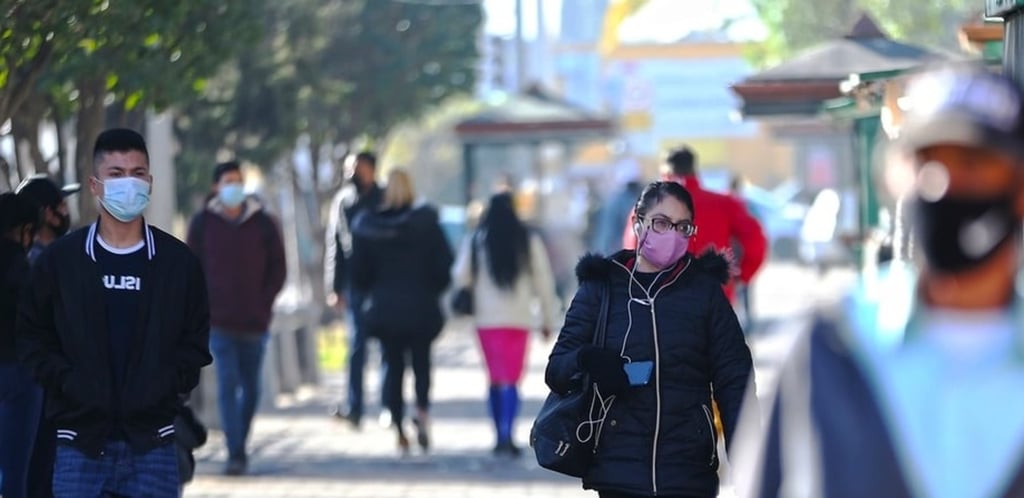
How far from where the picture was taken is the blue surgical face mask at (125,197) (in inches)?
280

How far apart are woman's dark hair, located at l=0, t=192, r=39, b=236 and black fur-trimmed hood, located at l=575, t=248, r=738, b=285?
2285 mm

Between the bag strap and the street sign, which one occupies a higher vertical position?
the street sign

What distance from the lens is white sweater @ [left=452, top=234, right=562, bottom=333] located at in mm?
13555

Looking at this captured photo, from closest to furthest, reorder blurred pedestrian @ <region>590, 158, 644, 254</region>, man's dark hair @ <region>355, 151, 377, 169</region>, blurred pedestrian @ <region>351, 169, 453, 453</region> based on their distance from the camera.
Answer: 1. blurred pedestrian @ <region>351, 169, 453, 453</region>
2. man's dark hair @ <region>355, 151, 377, 169</region>
3. blurred pedestrian @ <region>590, 158, 644, 254</region>

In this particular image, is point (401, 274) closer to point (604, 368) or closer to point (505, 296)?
point (505, 296)

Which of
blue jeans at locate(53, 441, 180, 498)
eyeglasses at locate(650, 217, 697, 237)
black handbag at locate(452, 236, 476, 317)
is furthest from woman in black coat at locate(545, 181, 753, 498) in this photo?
black handbag at locate(452, 236, 476, 317)

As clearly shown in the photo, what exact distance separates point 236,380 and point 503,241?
6.47 ft

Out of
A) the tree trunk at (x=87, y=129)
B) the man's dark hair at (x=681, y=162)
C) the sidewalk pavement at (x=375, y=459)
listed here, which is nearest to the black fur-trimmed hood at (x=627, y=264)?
the sidewalk pavement at (x=375, y=459)

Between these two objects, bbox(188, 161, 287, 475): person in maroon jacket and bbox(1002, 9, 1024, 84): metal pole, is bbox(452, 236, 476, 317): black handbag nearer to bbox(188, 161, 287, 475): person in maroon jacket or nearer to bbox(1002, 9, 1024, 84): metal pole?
bbox(188, 161, 287, 475): person in maroon jacket

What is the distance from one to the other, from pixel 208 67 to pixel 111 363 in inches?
216

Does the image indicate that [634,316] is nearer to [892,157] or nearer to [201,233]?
[892,157]

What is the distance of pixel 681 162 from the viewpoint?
435 inches

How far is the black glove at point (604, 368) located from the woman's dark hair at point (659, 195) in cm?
68

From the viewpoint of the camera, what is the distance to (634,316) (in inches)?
270
